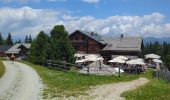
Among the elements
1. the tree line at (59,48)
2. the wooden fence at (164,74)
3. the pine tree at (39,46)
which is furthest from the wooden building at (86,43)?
the wooden fence at (164,74)

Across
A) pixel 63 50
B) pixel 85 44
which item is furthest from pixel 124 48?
pixel 63 50

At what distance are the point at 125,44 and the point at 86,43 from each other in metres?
8.96

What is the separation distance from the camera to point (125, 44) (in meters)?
73.4

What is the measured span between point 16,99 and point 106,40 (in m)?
62.6

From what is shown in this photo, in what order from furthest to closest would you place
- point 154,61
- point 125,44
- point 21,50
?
point 21,50 < point 154,61 < point 125,44

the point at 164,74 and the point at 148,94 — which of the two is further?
the point at 164,74

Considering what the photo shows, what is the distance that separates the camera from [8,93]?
19.6m

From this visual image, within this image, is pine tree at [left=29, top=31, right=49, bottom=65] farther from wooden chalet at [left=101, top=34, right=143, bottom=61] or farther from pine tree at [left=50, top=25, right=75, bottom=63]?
wooden chalet at [left=101, top=34, right=143, bottom=61]

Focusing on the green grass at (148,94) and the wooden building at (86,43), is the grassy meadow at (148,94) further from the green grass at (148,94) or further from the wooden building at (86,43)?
the wooden building at (86,43)

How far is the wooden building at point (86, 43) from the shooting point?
74250mm

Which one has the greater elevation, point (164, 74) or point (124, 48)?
point (124, 48)

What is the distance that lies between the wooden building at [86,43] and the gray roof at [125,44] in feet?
5.48

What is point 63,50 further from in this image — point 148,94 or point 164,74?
point 148,94

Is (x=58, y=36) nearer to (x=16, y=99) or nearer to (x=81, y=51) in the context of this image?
(x=81, y=51)
